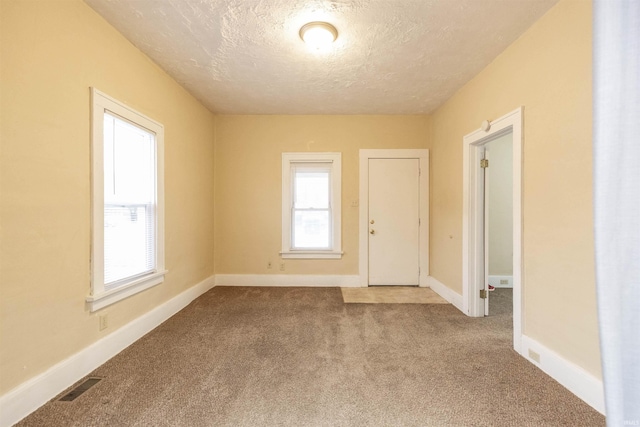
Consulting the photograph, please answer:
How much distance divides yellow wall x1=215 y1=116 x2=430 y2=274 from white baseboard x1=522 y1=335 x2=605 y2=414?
7.82ft

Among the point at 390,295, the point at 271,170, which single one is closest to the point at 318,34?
the point at 271,170

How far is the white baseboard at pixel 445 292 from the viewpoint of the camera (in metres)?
3.22

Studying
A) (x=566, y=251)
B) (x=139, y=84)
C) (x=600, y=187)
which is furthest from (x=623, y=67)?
(x=139, y=84)

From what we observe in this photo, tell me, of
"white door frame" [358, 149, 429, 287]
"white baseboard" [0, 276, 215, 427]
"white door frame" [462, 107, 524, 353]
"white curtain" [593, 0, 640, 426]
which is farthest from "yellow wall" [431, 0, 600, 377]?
"white baseboard" [0, 276, 215, 427]

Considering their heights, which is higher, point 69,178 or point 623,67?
point 623,67

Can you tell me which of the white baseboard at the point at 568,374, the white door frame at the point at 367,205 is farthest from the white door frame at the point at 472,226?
the white door frame at the point at 367,205

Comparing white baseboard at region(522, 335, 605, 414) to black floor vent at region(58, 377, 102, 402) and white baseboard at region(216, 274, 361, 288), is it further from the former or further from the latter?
black floor vent at region(58, 377, 102, 402)

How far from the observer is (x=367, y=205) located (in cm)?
411

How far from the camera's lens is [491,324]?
109 inches

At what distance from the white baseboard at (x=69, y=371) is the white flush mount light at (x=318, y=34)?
2889 millimetres

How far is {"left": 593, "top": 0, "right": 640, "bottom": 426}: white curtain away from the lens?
87 cm

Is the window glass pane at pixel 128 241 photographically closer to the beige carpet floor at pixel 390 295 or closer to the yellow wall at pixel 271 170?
the yellow wall at pixel 271 170

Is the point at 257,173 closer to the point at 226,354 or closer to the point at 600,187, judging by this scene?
the point at 226,354

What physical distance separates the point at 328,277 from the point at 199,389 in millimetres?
2591
